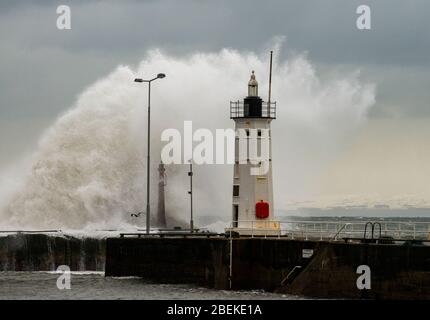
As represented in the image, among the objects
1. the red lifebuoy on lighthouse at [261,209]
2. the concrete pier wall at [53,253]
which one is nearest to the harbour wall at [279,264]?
the red lifebuoy on lighthouse at [261,209]

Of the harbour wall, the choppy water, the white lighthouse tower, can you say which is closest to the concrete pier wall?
the choppy water

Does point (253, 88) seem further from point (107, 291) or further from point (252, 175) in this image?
point (107, 291)

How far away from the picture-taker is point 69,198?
64.6 meters

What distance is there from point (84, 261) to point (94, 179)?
1258 centimetres

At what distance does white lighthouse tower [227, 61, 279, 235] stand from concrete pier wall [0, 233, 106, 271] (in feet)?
25.2

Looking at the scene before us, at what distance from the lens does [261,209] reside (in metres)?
47.8

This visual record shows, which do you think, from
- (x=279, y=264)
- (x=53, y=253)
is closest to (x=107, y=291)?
(x=279, y=264)

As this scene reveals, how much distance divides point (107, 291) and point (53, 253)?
9972 mm

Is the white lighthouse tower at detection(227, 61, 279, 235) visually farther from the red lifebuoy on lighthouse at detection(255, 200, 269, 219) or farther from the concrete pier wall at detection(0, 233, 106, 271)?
the concrete pier wall at detection(0, 233, 106, 271)

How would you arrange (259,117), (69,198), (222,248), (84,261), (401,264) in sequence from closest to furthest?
(401,264) → (222,248) → (259,117) → (84,261) → (69,198)

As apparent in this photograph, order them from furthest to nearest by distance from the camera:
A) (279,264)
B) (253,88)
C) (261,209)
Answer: (253,88) < (261,209) < (279,264)

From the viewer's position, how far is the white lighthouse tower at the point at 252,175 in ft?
157
